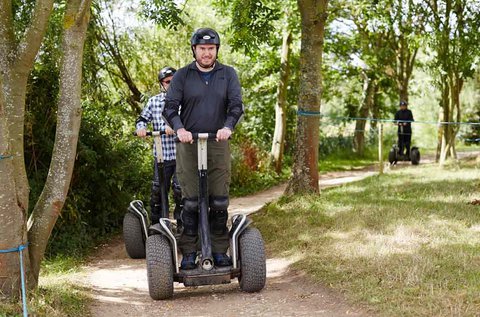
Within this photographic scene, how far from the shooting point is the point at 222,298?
5.44 metres

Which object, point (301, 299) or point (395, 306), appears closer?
point (395, 306)

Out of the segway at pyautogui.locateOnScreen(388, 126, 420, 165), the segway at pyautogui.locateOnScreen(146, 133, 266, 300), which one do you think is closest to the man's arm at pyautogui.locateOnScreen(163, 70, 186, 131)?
the segway at pyautogui.locateOnScreen(146, 133, 266, 300)

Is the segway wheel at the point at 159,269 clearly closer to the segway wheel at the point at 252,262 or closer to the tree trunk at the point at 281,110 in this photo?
the segway wheel at the point at 252,262

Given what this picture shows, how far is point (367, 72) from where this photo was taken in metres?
22.8

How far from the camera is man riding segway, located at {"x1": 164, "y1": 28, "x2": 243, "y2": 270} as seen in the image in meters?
5.31

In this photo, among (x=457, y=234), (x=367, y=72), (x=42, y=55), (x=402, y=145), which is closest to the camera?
(x=457, y=234)

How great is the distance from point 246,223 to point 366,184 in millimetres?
6349

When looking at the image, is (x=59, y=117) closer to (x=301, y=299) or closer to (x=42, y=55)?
(x=301, y=299)

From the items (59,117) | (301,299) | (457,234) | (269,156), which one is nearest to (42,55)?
(59,117)

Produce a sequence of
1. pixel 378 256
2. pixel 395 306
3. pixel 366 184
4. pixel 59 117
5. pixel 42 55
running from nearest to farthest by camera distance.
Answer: pixel 395 306 < pixel 59 117 < pixel 378 256 < pixel 42 55 < pixel 366 184

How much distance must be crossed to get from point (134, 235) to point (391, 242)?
9.40 ft

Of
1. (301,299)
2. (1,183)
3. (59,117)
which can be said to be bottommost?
(301,299)

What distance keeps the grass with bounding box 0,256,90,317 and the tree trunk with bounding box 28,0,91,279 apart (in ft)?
1.14

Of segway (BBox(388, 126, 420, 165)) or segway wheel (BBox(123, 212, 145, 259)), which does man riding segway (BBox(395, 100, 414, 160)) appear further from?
segway wheel (BBox(123, 212, 145, 259))
